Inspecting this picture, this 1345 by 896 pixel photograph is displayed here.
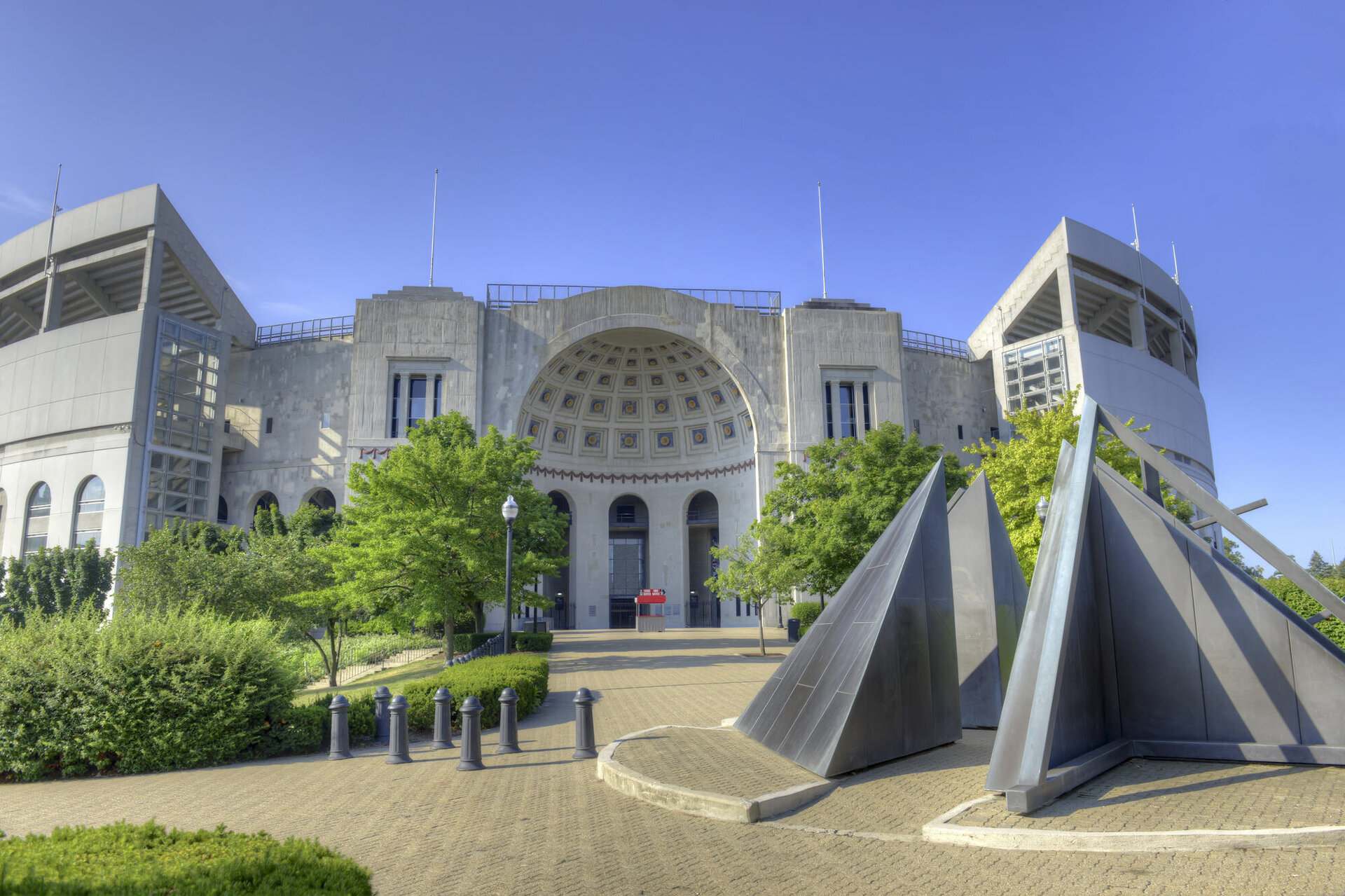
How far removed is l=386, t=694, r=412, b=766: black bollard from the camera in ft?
35.9

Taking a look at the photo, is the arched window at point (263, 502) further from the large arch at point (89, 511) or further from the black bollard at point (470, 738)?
the black bollard at point (470, 738)

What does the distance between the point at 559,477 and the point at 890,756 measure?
3840cm

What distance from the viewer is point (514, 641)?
27375mm

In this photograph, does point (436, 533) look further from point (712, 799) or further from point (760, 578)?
point (712, 799)

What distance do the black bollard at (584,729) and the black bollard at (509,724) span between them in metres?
1.03

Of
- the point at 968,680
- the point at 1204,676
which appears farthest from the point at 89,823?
the point at 1204,676

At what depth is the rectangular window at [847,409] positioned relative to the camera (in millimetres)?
42750

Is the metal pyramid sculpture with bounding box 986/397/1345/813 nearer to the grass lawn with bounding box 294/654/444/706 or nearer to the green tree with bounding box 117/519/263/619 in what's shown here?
the grass lawn with bounding box 294/654/444/706

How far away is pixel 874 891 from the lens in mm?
5707

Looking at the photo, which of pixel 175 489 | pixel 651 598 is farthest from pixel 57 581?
pixel 651 598

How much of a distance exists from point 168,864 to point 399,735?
277 inches

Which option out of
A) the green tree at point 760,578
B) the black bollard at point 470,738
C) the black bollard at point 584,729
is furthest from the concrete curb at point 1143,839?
the green tree at point 760,578

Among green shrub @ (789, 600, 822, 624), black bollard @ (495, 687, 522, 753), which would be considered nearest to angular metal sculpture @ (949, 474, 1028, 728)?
black bollard @ (495, 687, 522, 753)

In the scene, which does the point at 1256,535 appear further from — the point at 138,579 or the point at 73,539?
the point at 73,539
